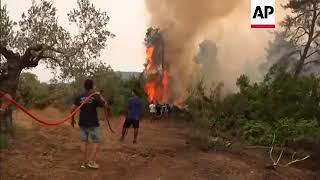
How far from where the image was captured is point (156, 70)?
4184cm

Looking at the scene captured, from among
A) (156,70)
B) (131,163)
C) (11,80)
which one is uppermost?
(156,70)

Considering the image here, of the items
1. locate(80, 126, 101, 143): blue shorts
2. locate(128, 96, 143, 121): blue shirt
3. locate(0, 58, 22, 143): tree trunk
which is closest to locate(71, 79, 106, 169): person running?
locate(80, 126, 101, 143): blue shorts

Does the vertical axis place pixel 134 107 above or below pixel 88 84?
below

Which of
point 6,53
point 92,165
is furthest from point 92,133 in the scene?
point 6,53

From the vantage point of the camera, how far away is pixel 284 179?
40.9 feet

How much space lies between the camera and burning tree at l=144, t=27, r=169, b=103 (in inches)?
1601

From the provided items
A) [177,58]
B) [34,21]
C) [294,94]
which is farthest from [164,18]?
[34,21]

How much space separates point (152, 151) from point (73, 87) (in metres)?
7.07

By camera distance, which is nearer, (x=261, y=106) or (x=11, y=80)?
(x=11, y=80)

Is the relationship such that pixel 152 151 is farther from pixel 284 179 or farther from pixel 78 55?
pixel 78 55

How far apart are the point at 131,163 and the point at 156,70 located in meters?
29.9

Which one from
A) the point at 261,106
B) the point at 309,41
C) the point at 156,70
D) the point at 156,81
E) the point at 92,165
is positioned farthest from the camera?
the point at 156,70

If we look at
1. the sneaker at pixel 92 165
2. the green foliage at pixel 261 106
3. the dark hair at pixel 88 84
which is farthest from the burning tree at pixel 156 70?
the dark hair at pixel 88 84

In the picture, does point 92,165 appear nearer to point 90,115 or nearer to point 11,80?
point 90,115
